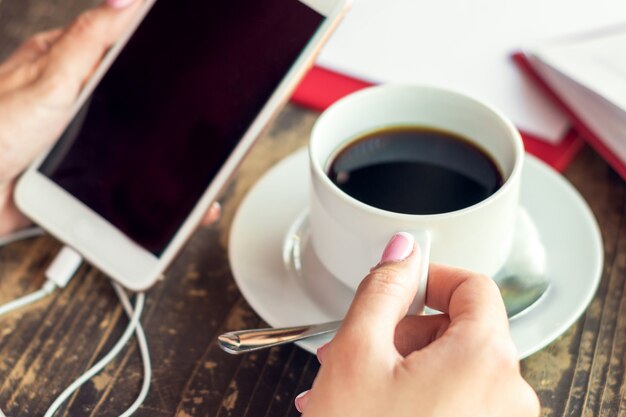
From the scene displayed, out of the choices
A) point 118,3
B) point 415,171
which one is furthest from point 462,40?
point 118,3

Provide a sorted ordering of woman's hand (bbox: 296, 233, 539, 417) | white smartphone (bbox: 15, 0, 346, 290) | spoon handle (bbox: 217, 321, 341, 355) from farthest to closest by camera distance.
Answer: white smartphone (bbox: 15, 0, 346, 290) → spoon handle (bbox: 217, 321, 341, 355) → woman's hand (bbox: 296, 233, 539, 417)

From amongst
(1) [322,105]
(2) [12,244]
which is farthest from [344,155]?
(2) [12,244]

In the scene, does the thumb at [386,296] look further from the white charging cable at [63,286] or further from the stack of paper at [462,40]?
the stack of paper at [462,40]

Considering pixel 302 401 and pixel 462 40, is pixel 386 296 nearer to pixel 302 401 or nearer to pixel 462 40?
pixel 302 401

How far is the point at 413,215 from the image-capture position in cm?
55

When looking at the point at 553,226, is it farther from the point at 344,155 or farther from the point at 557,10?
the point at 557,10

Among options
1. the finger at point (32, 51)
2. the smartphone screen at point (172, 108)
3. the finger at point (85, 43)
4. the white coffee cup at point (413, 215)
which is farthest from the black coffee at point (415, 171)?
the finger at point (32, 51)

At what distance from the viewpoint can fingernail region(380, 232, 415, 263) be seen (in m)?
0.53

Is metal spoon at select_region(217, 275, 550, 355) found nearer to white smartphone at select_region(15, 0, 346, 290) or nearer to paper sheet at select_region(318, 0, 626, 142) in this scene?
white smartphone at select_region(15, 0, 346, 290)

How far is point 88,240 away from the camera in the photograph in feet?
2.39

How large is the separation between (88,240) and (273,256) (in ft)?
0.64

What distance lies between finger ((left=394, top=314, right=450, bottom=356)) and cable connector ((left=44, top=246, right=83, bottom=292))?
0.36 m

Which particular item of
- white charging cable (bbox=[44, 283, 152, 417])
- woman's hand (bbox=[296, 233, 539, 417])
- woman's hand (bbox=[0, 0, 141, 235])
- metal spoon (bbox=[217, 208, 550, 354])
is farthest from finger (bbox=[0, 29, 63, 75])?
woman's hand (bbox=[296, 233, 539, 417])

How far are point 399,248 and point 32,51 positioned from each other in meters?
0.58
